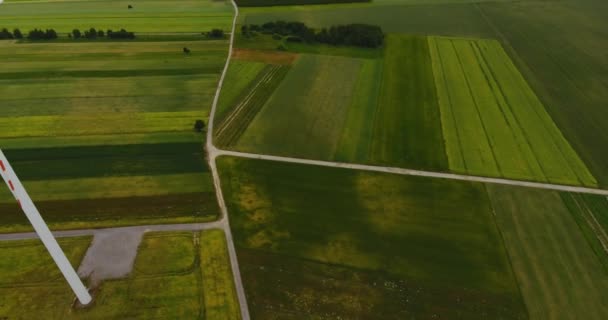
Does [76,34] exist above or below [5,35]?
below

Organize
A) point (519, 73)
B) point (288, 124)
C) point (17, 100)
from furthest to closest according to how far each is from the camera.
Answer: point (519, 73)
point (17, 100)
point (288, 124)

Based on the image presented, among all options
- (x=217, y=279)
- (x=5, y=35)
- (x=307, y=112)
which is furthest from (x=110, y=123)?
(x=5, y=35)

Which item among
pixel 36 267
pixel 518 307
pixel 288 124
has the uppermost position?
pixel 288 124

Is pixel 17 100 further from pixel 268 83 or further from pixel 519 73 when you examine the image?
pixel 519 73

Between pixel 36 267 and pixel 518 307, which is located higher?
pixel 36 267

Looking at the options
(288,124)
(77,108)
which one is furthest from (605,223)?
(77,108)

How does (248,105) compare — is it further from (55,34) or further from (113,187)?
(55,34)

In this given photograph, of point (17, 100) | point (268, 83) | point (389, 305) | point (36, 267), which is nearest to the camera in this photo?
point (389, 305)

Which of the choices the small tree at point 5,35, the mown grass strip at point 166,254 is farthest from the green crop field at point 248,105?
the small tree at point 5,35
